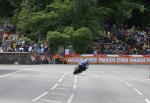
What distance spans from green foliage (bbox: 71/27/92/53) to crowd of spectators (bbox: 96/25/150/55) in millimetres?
1934

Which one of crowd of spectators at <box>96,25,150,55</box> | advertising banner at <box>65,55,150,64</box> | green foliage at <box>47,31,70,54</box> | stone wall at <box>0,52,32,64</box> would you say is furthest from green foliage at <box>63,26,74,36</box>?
stone wall at <box>0,52,32,64</box>

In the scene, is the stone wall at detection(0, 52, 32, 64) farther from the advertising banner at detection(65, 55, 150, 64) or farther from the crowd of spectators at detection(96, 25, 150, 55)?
the crowd of spectators at detection(96, 25, 150, 55)

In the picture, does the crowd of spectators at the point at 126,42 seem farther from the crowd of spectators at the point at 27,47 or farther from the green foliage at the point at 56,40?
the crowd of spectators at the point at 27,47

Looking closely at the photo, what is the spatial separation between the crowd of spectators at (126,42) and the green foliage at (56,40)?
13.6 feet

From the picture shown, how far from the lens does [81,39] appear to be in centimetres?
6175

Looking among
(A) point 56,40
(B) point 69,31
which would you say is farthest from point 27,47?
(B) point 69,31

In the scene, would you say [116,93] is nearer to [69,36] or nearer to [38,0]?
[69,36]

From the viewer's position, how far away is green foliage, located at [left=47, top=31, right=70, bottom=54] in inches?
2405

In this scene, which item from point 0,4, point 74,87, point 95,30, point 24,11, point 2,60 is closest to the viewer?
point 74,87

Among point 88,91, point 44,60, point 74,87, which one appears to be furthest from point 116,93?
point 44,60

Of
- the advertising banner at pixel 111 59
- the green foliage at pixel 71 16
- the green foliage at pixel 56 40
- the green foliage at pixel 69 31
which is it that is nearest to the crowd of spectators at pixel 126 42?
the green foliage at pixel 71 16

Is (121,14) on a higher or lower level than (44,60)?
higher

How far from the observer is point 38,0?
232 feet

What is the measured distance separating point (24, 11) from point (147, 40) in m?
15.0
